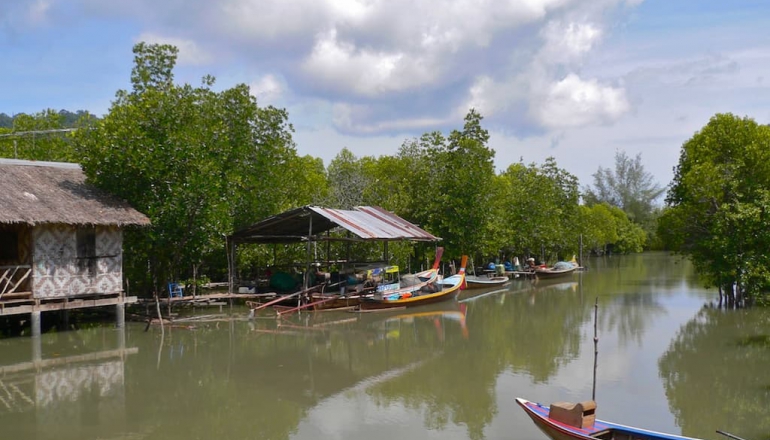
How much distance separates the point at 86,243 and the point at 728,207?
16234 mm

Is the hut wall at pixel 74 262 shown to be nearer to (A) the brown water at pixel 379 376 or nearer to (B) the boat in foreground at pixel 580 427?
(A) the brown water at pixel 379 376

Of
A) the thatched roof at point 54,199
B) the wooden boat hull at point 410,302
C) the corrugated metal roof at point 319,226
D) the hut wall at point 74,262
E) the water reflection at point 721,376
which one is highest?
the thatched roof at point 54,199

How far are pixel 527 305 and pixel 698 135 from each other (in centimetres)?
754

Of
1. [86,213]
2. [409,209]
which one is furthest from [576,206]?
[86,213]

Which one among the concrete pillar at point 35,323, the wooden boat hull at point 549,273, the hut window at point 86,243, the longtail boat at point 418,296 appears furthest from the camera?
the wooden boat hull at point 549,273

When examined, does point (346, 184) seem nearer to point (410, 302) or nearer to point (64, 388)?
point (410, 302)

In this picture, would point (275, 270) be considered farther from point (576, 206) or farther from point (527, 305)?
point (576, 206)

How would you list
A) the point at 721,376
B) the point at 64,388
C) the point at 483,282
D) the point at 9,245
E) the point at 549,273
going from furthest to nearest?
the point at 549,273
the point at 483,282
the point at 9,245
the point at 721,376
the point at 64,388

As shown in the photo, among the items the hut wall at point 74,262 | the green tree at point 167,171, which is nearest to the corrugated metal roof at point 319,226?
the green tree at point 167,171

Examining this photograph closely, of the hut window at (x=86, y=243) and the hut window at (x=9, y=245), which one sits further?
the hut window at (x=86, y=243)

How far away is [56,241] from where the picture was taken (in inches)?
565

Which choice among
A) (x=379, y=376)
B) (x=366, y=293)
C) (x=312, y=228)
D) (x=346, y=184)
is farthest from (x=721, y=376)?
(x=346, y=184)

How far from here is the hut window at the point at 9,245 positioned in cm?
1438

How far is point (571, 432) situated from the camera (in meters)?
7.04
